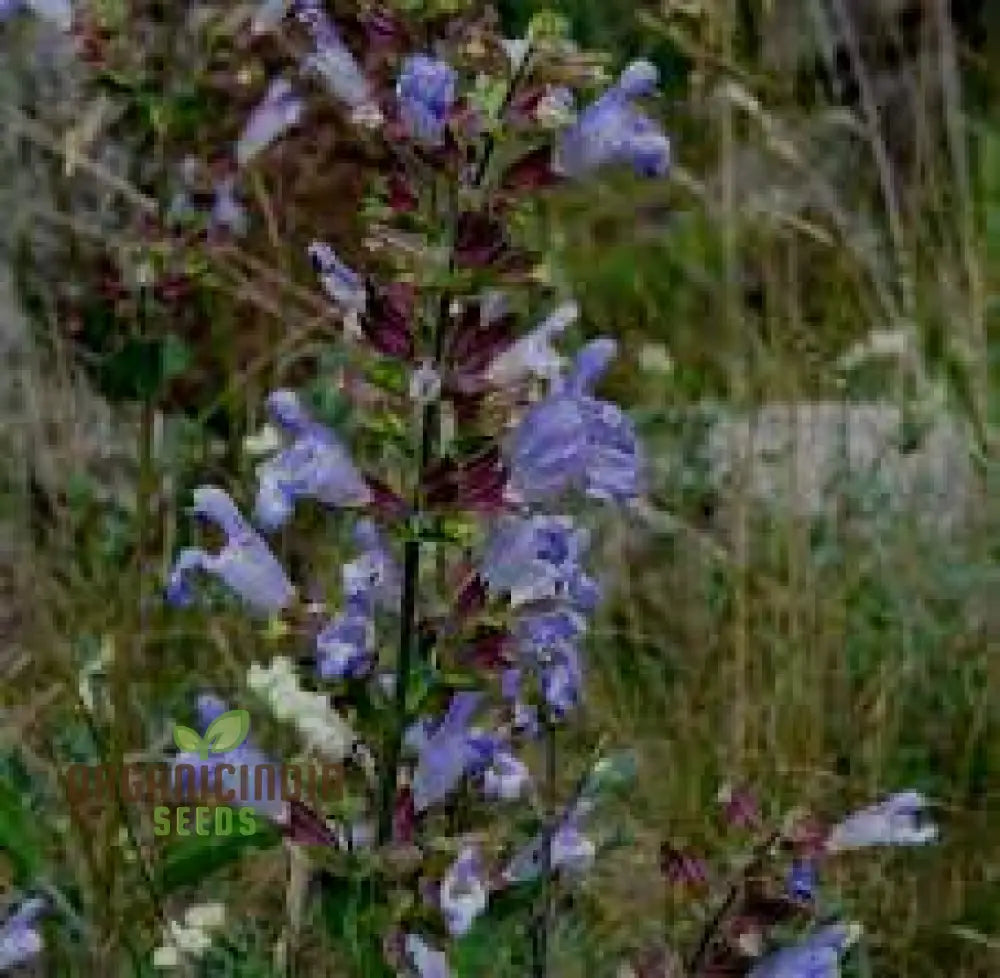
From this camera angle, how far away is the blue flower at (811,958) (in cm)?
164

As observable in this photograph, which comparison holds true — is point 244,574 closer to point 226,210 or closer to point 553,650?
point 553,650

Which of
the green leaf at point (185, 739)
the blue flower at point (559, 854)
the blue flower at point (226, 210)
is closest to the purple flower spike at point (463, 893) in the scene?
the blue flower at point (559, 854)

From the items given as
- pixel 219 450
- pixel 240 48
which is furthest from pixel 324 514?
pixel 240 48

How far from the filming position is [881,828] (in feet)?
5.45

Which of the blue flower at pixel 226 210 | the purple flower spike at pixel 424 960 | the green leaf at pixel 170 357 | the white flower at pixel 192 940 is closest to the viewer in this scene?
the purple flower spike at pixel 424 960

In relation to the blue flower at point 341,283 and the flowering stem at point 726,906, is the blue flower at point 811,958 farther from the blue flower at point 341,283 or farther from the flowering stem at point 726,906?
the blue flower at point 341,283

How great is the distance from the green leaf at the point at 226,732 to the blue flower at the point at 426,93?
50cm

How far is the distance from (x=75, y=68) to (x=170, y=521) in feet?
3.10

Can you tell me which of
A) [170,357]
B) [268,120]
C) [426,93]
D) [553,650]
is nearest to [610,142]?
[426,93]

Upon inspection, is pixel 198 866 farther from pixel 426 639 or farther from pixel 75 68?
pixel 75 68

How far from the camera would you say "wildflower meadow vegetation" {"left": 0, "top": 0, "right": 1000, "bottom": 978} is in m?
1.55

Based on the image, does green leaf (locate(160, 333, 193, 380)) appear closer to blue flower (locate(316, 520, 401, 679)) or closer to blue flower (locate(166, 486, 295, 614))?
blue flower (locate(166, 486, 295, 614))

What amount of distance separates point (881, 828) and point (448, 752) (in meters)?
0.31

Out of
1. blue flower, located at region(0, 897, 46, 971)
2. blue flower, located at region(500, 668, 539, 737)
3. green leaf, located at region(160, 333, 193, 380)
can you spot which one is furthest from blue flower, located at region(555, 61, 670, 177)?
green leaf, located at region(160, 333, 193, 380)
